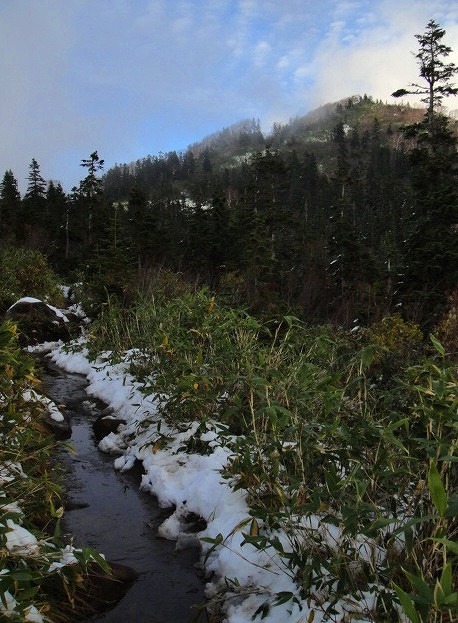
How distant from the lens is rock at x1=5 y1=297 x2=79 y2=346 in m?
15.4

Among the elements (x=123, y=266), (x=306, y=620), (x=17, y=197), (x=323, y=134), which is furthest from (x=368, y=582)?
(x=323, y=134)

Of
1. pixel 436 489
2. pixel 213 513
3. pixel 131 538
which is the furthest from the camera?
pixel 131 538

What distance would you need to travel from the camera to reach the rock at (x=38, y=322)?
608 inches

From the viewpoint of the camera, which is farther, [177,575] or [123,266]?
[123,266]

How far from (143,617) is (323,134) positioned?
616 ft

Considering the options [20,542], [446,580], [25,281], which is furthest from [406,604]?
[25,281]

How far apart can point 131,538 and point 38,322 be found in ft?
42.6

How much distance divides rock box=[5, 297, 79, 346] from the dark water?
392 inches

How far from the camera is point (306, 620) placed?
255 cm

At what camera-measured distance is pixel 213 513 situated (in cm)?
409

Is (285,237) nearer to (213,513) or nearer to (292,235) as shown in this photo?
(292,235)

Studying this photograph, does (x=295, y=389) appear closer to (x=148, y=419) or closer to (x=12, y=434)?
(x=12, y=434)

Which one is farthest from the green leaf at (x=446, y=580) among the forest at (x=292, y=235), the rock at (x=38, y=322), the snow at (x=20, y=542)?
the rock at (x=38, y=322)

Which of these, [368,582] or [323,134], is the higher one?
[323,134]
